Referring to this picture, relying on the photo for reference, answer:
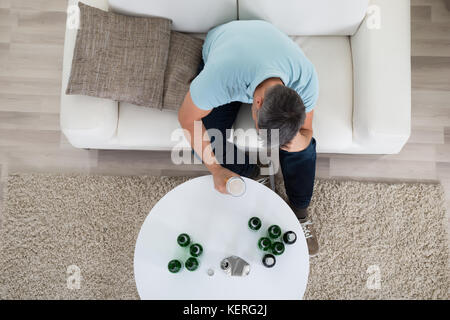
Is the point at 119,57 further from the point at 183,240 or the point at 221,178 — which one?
the point at 183,240

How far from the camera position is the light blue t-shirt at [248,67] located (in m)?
1.14

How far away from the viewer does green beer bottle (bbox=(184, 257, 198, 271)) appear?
1.34 meters

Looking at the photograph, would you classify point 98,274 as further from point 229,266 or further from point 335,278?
point 335,278

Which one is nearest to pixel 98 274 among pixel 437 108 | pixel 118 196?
pixel 118 196

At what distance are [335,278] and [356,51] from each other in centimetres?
119

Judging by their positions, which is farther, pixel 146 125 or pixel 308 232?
pixel 308 232

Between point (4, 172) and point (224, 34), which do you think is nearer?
point (224, 34)

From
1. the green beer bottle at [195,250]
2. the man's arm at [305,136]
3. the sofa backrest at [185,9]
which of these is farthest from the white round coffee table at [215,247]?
the sofa backrest at [185,9]

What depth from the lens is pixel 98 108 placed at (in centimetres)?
146

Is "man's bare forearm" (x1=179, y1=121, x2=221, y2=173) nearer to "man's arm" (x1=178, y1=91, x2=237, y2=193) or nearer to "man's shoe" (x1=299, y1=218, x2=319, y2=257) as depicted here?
"man's arm" (x1=178, y1=91, x2=237, y2=193)

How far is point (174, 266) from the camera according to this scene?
136cm

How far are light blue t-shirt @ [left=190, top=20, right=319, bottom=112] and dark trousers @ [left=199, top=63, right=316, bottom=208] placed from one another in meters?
0.25

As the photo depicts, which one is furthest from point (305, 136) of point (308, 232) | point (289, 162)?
point (308, 232)

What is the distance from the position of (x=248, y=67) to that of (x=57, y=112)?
4.56 feet
